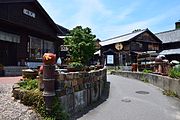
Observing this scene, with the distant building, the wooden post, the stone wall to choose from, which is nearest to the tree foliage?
the stone wall

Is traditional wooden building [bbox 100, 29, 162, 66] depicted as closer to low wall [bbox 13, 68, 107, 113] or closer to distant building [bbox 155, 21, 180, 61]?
distant building [bbox 155, 21, 180, 61]

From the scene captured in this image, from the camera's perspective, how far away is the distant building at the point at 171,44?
40.5m

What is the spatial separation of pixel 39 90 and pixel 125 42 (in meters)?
34.3

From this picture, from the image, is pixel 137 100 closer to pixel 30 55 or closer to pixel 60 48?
pixel 30 55

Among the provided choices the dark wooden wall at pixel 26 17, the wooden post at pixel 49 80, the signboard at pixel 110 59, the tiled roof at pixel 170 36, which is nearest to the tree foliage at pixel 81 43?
the dark wooden wall at pixel 26 17

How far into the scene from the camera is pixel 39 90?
6.94m

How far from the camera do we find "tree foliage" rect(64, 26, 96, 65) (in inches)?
886

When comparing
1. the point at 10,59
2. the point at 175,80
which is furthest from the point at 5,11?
the point at 175,80

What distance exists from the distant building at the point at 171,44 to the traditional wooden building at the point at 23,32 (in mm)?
24877

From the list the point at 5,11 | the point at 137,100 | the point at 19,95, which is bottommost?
the point at 137,100

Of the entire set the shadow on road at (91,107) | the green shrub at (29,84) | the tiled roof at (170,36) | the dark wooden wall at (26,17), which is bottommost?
the shadow on road at (91,107)

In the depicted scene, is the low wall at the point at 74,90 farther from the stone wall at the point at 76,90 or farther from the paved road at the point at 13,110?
the paved road at the point at 13,110

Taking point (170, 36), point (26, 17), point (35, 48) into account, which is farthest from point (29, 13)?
point (170, 36)

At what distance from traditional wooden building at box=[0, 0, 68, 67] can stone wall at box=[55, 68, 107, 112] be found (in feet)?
25.3
